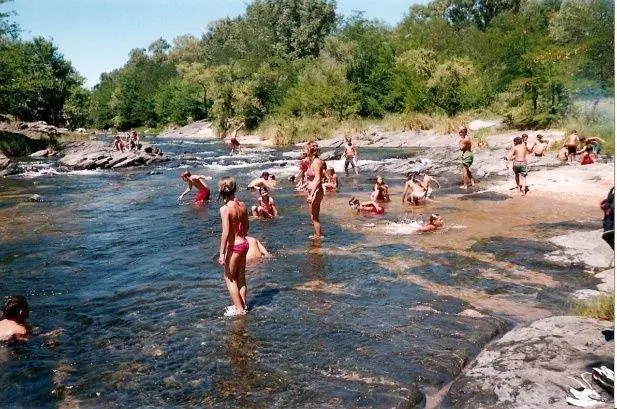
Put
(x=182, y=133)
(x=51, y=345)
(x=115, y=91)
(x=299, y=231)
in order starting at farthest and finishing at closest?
(x=115, y=91)
(x=182, y=133)
(x=299, y=231)
(x=51, y=345)

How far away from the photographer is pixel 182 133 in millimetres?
75938

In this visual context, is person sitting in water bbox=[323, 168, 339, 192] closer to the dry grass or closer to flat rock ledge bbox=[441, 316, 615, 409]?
the dry grass

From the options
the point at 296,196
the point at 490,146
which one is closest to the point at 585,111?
the point at 490,146

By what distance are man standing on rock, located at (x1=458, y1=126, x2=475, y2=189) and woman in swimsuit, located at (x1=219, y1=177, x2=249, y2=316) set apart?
1356cm

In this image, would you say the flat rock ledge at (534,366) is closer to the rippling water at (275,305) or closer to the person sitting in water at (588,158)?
the rippling water at (275,305)

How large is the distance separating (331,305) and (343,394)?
9.13 ft

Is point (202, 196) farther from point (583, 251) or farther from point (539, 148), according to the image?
point (539, 148)

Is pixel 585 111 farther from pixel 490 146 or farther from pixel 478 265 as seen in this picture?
pixel 478 265

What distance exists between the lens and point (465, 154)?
20344mm

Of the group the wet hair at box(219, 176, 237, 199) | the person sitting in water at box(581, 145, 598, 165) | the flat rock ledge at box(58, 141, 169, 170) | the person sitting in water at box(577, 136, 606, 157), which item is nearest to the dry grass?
the wet hair at box(219, 176, 237, 199)

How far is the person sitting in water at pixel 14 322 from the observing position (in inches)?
291

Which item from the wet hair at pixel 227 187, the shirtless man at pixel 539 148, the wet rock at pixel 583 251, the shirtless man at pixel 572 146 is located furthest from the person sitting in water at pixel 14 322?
the shirtless man at pixel 539 148

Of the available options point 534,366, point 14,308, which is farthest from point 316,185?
point 534,366

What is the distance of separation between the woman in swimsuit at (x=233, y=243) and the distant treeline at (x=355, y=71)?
19575mm
